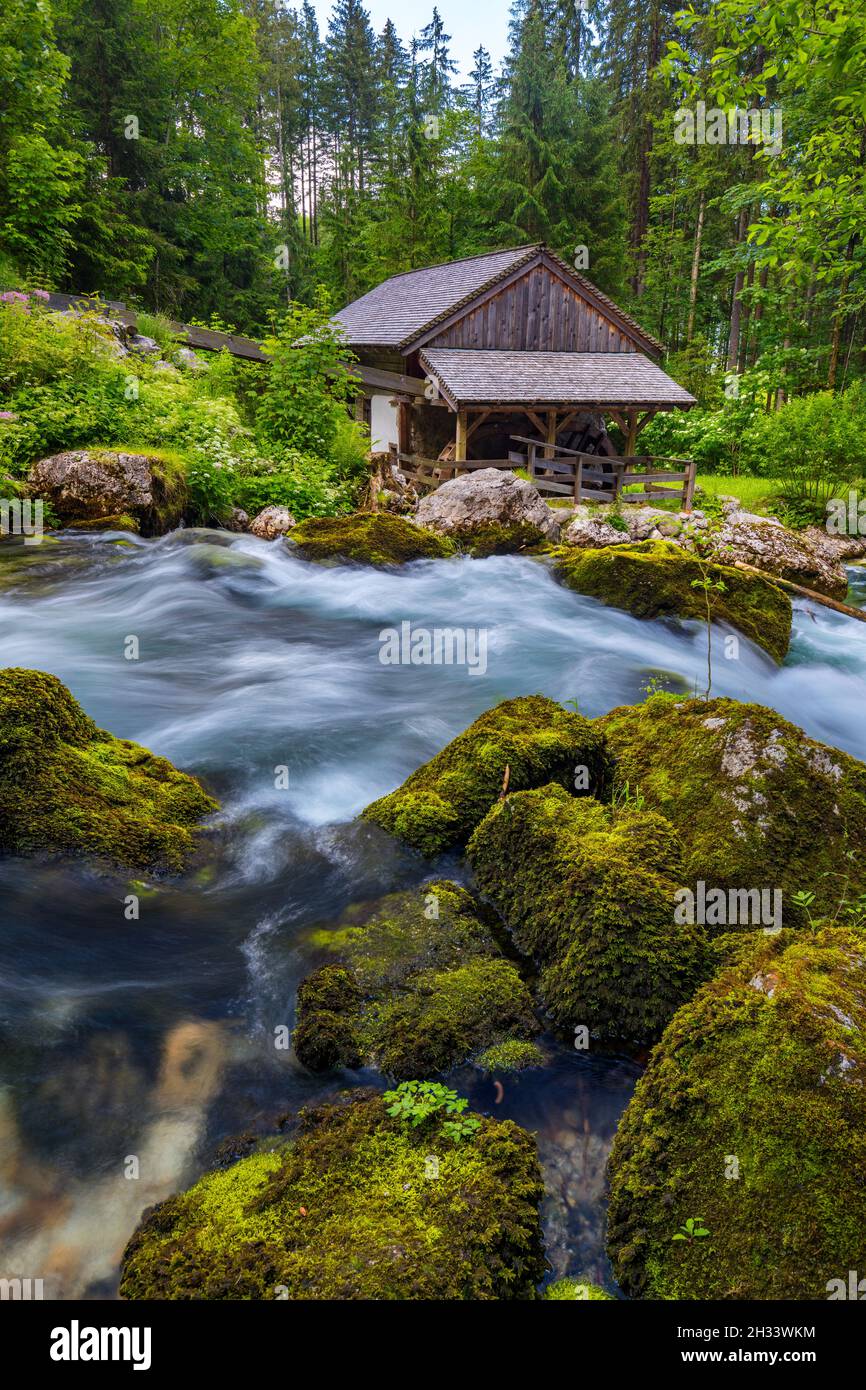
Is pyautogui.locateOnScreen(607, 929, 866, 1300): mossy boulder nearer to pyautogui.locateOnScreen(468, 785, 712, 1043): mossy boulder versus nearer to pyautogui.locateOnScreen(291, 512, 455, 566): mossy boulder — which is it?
pyautogui.locateOnScreen(468, 785, 712, 1043): mossy boulder

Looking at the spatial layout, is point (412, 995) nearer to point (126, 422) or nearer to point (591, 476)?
point (126, 422)

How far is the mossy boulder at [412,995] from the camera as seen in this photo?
341 centimetres

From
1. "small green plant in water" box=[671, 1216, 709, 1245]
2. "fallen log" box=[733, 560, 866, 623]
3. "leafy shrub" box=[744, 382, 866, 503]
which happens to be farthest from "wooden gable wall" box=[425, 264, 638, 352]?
"small green plant in water" box=[671, 1216, 709, 1245]

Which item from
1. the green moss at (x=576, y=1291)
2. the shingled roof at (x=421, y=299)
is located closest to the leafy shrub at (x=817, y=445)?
the shingled roof at (x=421, y=299)

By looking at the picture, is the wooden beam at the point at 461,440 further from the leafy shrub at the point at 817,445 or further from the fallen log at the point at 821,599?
the fallen log at the point at 821,599

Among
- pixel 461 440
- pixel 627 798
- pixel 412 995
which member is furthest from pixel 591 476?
pixel 412 995

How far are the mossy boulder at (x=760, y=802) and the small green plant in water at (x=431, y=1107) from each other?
1533 millimetres

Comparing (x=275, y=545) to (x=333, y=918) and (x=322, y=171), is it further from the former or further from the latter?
(x=322, y=171)

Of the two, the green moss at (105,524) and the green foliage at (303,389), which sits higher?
the green foliage at (303,389)

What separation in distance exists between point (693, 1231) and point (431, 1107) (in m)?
0.93

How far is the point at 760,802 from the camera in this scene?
14.0 ft

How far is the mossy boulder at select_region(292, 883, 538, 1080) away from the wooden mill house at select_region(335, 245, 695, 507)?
1530 centimetres
